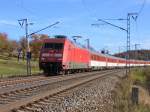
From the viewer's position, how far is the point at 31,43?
136m

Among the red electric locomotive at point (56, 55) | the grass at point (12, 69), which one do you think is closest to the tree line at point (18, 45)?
the grass at point (12, 69)

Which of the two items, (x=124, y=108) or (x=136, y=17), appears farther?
(x=136, y=17)

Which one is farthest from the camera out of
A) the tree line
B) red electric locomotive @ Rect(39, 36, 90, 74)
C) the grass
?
the tree line

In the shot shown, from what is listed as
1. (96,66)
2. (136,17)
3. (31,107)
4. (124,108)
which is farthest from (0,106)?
(96,66)

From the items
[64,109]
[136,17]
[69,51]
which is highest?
[136,17]

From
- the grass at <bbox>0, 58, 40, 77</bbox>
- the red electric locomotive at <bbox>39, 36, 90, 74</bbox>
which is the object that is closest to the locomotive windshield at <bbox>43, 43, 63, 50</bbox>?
the red electric locomotive at <bbox>39, 36, 90, 74</bbox>

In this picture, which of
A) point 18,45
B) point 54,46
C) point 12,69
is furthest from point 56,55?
point 18,45

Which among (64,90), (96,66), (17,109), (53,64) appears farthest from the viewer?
(96,66)

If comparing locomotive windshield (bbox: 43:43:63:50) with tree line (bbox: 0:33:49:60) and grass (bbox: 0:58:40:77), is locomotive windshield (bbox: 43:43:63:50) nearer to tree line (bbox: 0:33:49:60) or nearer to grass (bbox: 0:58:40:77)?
grass (bbox: 0:58:40:77)

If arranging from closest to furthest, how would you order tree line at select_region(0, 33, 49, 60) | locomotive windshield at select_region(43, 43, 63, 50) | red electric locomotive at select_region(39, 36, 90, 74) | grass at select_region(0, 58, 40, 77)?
red electric locomotive at select_region(39, 36, 90, 74), locomotive windshield at select_region(43, 43, 63, 50), grass at select_region(0, 58, 40, 77), tree line at select_region(0, 33, 49, 60)

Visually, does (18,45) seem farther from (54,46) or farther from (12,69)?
(54,46)

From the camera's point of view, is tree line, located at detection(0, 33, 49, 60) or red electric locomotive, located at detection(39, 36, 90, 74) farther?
tree line, located at detection(0, 33, 49, 60)

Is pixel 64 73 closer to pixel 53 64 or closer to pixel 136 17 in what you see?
pixel 53 64

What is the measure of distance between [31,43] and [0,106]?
12146 centimetres
